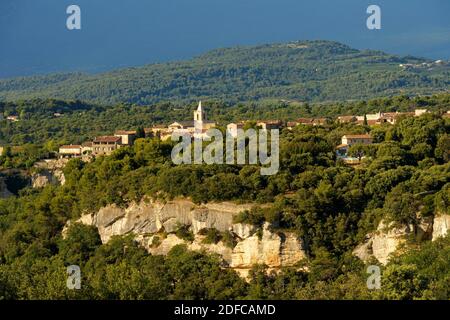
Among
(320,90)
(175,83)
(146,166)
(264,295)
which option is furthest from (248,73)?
(264,295)

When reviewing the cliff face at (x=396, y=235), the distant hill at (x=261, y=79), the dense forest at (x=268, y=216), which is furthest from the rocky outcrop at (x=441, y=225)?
the distant hill at (x=261, y=79)

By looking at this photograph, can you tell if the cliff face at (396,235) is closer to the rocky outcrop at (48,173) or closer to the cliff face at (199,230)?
the cliff face at (199,230)

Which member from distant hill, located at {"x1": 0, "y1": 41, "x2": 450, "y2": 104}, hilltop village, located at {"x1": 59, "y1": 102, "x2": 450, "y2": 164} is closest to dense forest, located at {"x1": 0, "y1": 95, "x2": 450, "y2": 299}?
hilltop village, located at {"x1": 59, "y1": 102, "x2": 450, "y2": 164}

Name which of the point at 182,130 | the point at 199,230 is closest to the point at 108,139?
the point at 182,130

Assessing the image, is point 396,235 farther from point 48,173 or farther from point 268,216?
point 48,173

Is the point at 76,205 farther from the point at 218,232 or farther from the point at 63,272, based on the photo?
the point at 63,272

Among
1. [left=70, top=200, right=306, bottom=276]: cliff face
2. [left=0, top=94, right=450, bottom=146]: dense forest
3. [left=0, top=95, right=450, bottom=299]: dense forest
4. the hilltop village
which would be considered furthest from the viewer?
[left=0, top=94, right=450, bottom=146]: dense forest

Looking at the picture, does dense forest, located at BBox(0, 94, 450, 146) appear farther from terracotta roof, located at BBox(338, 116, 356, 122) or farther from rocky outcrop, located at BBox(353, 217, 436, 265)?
rocky outcrop, located at BBox(353, 217, 436, 265)
